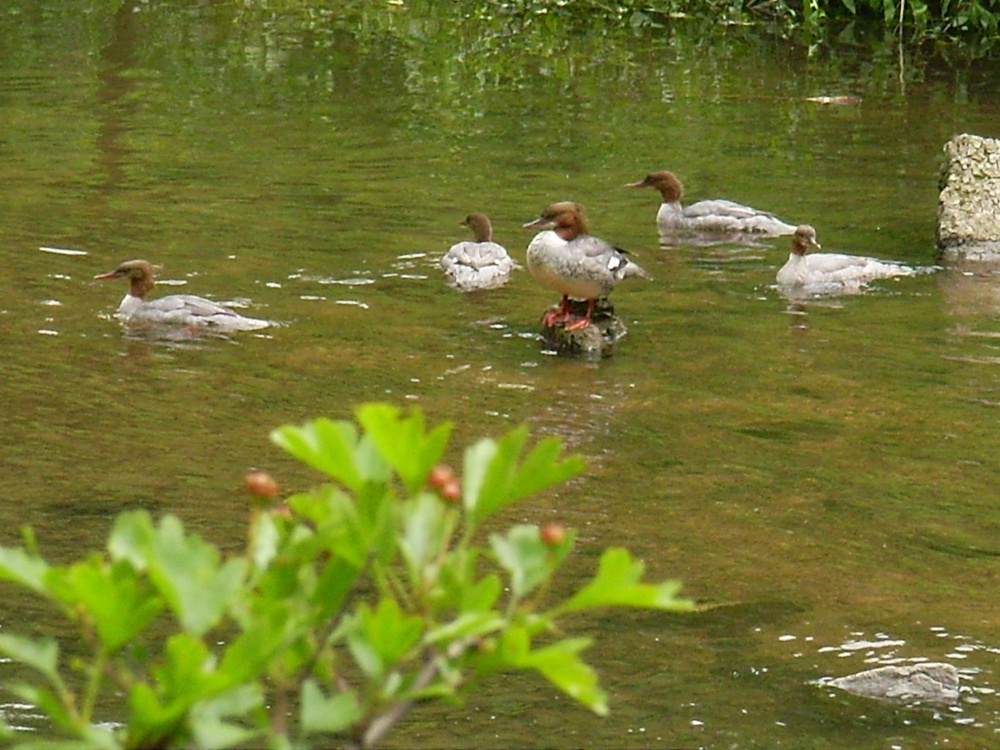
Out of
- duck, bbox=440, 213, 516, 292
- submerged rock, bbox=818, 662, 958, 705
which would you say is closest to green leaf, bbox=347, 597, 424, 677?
submerged rock, bbox=818, 662, 958, 705

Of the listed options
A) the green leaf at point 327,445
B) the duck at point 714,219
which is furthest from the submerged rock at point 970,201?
the green leaf at point 327,445

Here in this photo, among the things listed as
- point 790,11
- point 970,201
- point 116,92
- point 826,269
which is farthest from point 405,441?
point 790,11

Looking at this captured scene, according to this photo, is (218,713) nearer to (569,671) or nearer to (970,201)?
(569,671)

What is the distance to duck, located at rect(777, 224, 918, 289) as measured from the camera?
12.1 m

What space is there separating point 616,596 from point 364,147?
1487 centimetres

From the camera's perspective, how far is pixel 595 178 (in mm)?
15445

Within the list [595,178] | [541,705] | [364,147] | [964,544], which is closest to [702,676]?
[541,705]

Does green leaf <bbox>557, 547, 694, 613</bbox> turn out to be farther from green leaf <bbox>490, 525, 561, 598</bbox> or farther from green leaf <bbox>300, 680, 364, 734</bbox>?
green leaf <bbox>300, 680, 364, 734</bbox>

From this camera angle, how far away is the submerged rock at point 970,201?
13.4m

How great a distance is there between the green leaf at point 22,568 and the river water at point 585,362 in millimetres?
3763

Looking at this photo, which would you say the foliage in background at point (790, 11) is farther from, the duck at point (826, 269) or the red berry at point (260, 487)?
the red berry at point (260, 487)

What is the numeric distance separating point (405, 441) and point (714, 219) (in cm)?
1224

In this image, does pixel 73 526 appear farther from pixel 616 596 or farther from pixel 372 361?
pixel 616 596

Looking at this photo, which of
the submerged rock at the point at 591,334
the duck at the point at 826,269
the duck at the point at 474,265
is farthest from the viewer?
the duck at the point at 826,269
